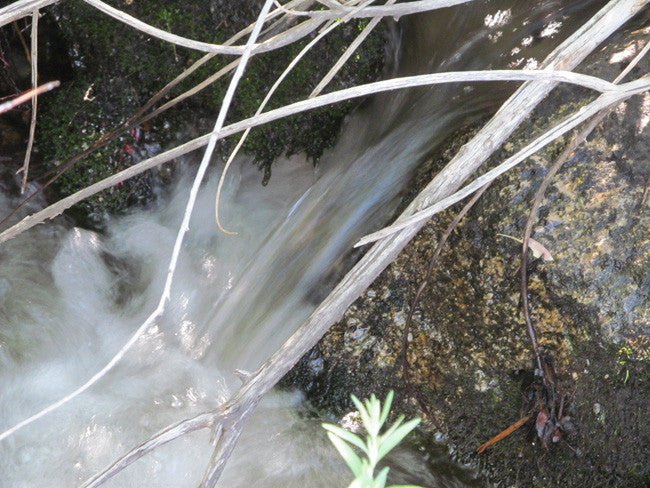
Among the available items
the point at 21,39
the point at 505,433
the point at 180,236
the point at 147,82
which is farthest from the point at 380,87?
the point at 21,39

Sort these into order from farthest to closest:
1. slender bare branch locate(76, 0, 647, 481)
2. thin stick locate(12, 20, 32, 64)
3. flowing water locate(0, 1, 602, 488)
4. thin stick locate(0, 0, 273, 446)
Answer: thin stick locate(12, 20, 32, 64)
flowing water locate(0, 1, 602, 488)
slender bare branch locate(76, 0, 647, 481)
thin stick locate(0, 0, 273, 446)

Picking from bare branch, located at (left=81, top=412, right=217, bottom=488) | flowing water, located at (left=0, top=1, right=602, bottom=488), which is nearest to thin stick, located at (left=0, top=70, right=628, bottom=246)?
bare branch, located at (left=81, top=412, right=217, bottom=488)

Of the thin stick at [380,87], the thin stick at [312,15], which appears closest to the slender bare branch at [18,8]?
the thin stick at [312,15]

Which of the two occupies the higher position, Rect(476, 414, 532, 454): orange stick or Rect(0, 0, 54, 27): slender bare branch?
Rect(0, 0, 54, 27): slender bare branch

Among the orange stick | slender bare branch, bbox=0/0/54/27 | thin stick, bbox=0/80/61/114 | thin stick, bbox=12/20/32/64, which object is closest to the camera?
thin stick, bbox=0/80/61/114

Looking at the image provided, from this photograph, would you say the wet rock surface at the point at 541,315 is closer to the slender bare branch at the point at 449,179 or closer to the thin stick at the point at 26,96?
the slender bare branch at the point at 449,179

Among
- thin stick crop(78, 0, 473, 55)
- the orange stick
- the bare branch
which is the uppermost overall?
A: thin stick crop(78, 0, 473, 55)

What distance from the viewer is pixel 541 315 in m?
2.32

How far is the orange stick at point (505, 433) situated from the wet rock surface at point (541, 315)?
Result: 0.07 ft

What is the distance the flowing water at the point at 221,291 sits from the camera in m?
2.70

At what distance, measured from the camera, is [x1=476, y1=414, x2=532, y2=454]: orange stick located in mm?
2445

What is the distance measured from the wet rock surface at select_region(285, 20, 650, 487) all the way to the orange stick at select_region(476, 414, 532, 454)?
0.02 meters

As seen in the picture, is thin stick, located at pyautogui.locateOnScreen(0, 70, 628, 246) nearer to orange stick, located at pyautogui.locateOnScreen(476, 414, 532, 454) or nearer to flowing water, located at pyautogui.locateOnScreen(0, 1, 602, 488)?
flowing water, located at pyautogui.locateOnScreen(0, 1, 602, 488)

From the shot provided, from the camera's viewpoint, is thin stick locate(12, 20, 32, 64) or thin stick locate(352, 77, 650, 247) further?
thin stick locate(12, 20, 32, 64)
